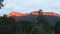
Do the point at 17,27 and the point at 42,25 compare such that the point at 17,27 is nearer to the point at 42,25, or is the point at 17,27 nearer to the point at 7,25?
the point at 7,25

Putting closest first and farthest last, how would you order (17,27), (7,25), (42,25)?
(7,25) < (17,27) < (42,25)

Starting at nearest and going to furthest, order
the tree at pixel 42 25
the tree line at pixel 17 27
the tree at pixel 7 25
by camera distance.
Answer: the tree at pixel 7 25, the tree line at pixel 17 27, the tree at pixel 42 25

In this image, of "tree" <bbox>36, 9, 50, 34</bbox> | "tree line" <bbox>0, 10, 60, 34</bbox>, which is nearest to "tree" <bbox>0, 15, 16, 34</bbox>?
"tree line" <bbox>0, 10, 60, 34</bbox>

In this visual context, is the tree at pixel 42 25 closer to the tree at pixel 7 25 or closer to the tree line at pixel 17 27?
the tree line at pixel 17 27

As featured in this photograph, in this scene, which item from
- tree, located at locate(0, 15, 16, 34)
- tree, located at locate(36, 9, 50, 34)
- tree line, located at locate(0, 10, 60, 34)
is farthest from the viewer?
tree, located at locate(36, 9, 50, 34)

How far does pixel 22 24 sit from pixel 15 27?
93 centimetres

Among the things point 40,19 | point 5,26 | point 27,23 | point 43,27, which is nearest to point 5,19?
point 5,26

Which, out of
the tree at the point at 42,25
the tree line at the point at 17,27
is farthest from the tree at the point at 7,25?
the tree at the point at 42,25

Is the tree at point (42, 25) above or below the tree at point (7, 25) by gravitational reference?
below

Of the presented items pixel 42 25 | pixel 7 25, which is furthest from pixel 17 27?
pixel 42 25

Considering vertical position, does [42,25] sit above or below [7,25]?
below

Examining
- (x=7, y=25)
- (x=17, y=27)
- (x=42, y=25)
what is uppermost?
(x=7, y=25)

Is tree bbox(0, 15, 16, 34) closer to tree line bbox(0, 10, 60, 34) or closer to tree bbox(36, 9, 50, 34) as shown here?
tree line bbox(0, 10, 60, 34)

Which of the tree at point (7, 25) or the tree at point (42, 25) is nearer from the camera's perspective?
the tree at point (7, 25)
